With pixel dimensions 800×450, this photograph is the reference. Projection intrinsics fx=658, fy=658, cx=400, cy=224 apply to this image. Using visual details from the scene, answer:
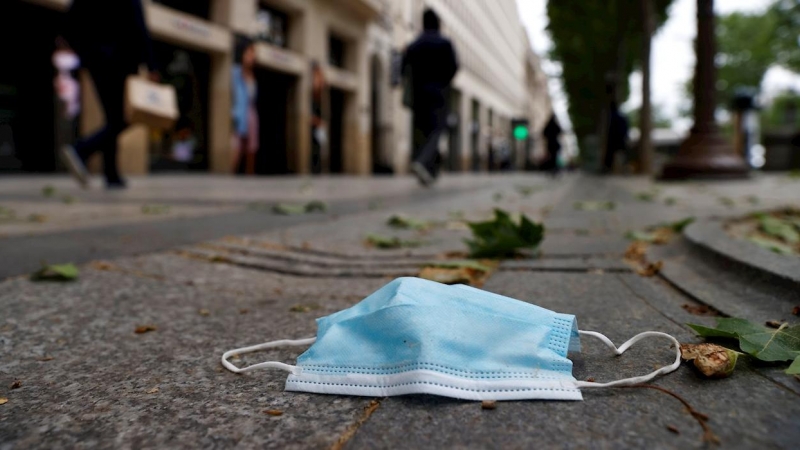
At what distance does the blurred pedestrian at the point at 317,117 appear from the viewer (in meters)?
21.1

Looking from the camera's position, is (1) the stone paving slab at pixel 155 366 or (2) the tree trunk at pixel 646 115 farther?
(2) the tree trunk at pixel 646 115

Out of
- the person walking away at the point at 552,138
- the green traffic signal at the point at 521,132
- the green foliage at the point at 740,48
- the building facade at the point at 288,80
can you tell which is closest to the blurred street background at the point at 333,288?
the building facade at the point at 288,80

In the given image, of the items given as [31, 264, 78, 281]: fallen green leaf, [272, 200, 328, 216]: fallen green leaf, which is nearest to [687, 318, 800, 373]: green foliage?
[31, 264, 78, 281]: fallen green leaf

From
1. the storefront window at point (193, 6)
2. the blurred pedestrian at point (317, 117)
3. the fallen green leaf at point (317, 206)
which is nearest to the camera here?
the fallen green leaf at point (317, 206)

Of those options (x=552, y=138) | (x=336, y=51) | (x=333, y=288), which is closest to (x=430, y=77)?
(x=333, y=288)

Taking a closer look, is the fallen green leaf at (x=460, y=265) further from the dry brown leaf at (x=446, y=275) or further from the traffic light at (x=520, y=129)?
the traffic light at (x=520, y=129)

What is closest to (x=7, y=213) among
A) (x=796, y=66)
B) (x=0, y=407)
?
(x=0, y=407)

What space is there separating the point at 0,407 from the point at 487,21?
5490 cm

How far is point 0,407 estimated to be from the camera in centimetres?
119

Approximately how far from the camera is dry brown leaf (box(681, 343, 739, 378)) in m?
1.23

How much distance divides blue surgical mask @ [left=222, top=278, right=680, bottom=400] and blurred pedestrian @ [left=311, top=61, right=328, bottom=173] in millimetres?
20318

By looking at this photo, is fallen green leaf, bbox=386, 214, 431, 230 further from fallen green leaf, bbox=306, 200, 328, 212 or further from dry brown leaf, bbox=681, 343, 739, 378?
dry brown leaf, bbox=681, 343, 739, 378

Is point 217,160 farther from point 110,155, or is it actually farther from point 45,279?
point 45,279

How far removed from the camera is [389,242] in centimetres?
312
